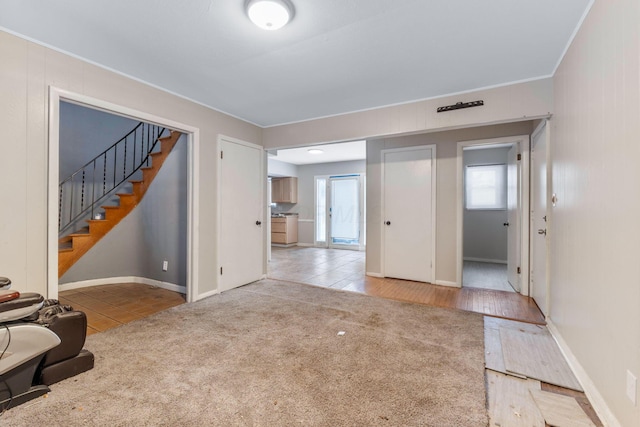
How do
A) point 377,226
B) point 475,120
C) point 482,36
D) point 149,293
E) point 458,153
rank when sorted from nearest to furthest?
1. point 482,36
2. point 475,120
3. point 149,293
4. point 458,153
5. point 377,226

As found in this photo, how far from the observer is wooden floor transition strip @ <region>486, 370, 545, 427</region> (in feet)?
5.08

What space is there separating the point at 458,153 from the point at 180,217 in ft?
12.8

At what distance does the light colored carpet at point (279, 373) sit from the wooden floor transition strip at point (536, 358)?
0.71ft

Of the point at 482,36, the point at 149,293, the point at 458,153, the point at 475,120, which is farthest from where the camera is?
the point at 458,153

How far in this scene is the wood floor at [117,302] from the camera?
116 inches

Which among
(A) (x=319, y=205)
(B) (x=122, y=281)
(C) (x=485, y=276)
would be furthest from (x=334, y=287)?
(A) (x=319, y=205)

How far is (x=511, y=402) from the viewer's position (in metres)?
1.70

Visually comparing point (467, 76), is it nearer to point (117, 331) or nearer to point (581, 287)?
point (581, 287)

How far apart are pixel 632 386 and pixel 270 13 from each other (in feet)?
8.83

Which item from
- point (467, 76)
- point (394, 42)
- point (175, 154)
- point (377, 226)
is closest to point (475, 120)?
point (467, 76)

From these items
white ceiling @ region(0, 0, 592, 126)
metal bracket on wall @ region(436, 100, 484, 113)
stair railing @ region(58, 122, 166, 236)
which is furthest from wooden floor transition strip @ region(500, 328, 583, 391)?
stair railing @ region(58, 122, 166, 236)

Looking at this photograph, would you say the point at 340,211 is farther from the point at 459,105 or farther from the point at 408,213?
the point at 459,105

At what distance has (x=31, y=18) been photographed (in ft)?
6.37

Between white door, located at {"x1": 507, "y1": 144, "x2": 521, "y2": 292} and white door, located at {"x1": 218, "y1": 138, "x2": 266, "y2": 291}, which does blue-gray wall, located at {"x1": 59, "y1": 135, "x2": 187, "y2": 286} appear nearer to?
white door, located at {"x1": 218, "y1": 138, "x2": 266, "y2": 291}
